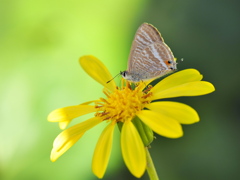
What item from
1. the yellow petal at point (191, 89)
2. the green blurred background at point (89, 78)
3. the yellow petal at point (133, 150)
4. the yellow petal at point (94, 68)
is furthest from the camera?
the green blurred background at point (89, 78)

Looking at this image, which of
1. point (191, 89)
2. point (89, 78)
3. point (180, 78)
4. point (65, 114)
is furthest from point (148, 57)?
point (89, 78)

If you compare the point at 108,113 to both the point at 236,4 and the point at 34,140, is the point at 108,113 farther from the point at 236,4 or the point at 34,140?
the point at 236,4

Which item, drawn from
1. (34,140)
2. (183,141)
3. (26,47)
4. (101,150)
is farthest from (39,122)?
(101,150)

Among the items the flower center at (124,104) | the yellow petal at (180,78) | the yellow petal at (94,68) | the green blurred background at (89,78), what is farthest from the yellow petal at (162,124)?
the green blurred background at (89,78)

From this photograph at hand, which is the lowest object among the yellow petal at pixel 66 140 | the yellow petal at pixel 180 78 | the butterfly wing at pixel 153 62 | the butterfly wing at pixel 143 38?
the yellow petal at pixel 180 78

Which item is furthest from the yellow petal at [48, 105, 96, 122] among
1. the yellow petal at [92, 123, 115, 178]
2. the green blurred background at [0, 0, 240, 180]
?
the green blurred background at [0, 0, 240, 180]

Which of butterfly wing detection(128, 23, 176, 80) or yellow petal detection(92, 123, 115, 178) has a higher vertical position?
butterfly wing detection(128, 23, 176, 80)

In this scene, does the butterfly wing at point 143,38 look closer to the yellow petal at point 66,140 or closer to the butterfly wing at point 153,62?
the butterfly wing at point 153,62

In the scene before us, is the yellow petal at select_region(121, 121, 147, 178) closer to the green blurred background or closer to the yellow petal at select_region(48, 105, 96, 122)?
the yellow petal at select_region(48, 105, 96, 122)
